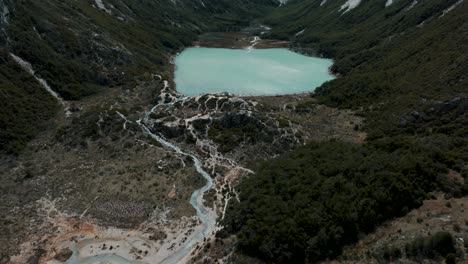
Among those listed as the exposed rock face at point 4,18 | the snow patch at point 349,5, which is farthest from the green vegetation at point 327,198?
the snow patch at point 349,5

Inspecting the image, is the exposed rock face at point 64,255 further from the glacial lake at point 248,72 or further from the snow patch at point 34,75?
the glacial lake at point 248,72

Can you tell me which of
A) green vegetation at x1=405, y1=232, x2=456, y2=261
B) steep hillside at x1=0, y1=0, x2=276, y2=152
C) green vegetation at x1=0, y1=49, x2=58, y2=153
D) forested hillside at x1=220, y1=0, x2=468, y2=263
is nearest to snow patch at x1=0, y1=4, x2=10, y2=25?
steep hillside at x1=0, y1=0, x2=276, y2=152

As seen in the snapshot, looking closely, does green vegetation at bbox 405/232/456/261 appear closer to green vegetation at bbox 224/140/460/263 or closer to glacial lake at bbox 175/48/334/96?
green vegetation at bbox 224/140/460/263

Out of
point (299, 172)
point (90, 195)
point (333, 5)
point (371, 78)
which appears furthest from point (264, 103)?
point (333, 5)

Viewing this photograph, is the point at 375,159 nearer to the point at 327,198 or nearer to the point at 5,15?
A: the point at 327,198

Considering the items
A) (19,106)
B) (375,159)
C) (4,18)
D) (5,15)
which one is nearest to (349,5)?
(5,15)

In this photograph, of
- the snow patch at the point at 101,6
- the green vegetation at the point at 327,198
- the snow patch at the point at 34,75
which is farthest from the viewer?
the snow patch at the point at 101,6
